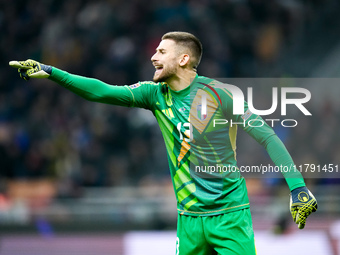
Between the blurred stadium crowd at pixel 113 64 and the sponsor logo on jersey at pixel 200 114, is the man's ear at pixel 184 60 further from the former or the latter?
the blurred stadium crowd at pixel 113 64

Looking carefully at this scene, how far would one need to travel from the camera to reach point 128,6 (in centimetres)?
1185

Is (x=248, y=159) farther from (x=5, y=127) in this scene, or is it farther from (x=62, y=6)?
(x=62, y=6)

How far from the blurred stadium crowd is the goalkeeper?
4508 millimetres

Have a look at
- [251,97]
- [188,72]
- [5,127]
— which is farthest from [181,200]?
[5,127]

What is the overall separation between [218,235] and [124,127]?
20.3 feet

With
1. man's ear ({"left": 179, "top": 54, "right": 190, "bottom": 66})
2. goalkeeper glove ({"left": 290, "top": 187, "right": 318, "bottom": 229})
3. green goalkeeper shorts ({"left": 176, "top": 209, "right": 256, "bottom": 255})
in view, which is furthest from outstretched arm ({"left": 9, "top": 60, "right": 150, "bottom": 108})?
goalkeeper glove ({"left": 290, "top": 187, "right": 318, "bottom": 229})

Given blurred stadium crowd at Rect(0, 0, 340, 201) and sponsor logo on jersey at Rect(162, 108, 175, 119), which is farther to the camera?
blurred stadium crowd at Rect(0, 0, 340, 201)

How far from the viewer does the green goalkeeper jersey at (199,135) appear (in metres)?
4.20

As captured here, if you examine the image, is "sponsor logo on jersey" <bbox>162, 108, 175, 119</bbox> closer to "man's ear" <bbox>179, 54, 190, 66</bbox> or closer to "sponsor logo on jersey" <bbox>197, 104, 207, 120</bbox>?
"sponsor logo on jersey" <bbox>197, 104, 207, 120</bbox>

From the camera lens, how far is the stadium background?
317 inches

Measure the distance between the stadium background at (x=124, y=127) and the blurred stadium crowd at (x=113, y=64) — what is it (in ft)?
0.07

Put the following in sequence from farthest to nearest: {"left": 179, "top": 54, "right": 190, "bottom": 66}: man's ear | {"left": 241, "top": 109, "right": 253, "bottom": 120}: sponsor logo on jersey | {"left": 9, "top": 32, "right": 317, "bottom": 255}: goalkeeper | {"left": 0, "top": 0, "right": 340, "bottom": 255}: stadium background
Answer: {"left": 0, "top": 0, "right": 340, "bottom": 255}: stadium background < {"left": 179, "top": 54, "right": 190, "bottom": 66}: man's ear < {"left": 9, "top": 32, "right": 317, "bottom": 255}: goalkeeper < {"left": 241, "top": 109, "right": 253, "bottom": 120}: sponsor logo on jersey

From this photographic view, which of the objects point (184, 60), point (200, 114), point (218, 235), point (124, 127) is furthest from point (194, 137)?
point (124, 127)

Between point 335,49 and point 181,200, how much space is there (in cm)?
710
